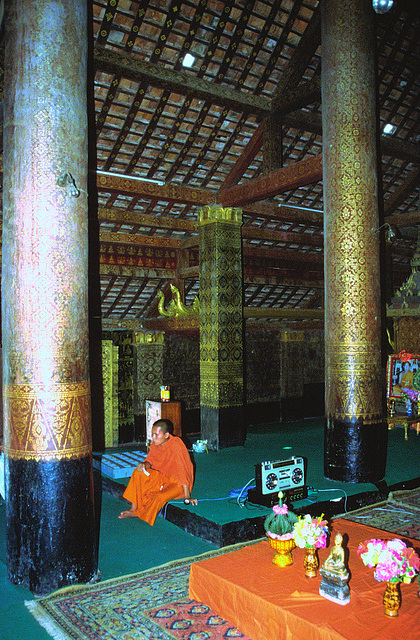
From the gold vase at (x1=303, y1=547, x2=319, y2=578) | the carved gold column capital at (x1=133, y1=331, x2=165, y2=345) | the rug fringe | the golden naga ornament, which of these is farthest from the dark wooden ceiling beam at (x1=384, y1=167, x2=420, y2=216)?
the rug fringe

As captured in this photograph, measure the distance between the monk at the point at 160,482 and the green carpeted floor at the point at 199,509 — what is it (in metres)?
0.14

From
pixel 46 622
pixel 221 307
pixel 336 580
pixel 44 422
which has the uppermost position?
pixel 221 307

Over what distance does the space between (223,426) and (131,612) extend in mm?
5019

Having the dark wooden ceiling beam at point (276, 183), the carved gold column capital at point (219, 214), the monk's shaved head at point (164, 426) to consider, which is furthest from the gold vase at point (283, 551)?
the carved gold column capital at point (219, 214)

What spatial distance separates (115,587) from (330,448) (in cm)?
315

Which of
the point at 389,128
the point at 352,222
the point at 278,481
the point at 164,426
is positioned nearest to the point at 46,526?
the point at 164,426

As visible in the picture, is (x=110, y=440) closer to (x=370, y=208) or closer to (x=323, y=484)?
(x=323, y=484)

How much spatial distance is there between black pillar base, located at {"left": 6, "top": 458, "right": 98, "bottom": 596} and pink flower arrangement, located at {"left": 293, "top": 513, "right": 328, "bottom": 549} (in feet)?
5.16

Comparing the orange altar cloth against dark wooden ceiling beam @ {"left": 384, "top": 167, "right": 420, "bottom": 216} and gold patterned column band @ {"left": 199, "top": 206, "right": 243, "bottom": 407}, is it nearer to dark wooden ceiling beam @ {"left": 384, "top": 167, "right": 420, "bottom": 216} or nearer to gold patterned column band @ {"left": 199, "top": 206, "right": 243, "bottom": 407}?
gold patterned column band @ {"left": 199, "top": 206, "right": 243, "bottom": 407}

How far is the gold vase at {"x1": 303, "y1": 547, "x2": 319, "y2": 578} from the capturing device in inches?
118

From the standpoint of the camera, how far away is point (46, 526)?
11.9ft

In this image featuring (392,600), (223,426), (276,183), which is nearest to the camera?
(392,600)

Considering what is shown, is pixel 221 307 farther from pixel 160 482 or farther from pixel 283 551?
pixel 283 551

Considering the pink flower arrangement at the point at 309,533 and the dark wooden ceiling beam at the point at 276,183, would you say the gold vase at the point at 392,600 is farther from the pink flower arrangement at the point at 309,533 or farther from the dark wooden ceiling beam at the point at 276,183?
the dark wooden ceiling beam at the point at 276,183
